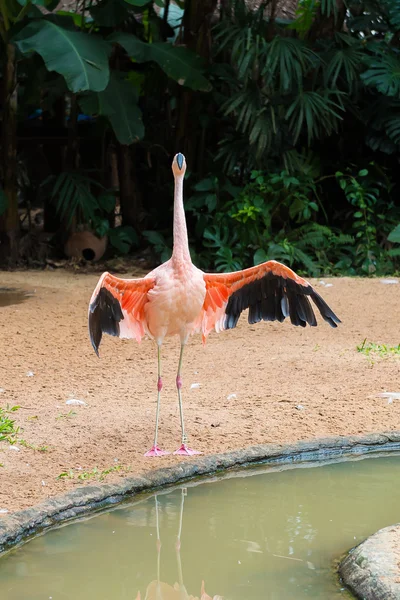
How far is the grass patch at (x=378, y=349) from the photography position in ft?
20.8

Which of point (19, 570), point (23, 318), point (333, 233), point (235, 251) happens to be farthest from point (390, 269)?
point (19, 570)

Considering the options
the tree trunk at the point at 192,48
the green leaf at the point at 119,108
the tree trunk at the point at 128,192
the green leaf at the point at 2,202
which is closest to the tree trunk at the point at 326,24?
the tree trunk at the point at 192,48

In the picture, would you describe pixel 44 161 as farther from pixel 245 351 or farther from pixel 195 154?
pixel 245 351

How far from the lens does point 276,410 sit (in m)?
5.27

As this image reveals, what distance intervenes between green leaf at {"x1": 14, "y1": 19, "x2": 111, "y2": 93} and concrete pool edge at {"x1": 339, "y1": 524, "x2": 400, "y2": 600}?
5.81 metres

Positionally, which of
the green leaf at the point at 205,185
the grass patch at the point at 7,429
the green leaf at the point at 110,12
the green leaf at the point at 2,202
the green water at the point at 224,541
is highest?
the green leaf at the point at 110,12

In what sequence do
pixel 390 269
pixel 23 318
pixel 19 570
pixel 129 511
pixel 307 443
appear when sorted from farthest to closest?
1. pixel 390 269
2. pixel 23 318
3. pixel 307 443
4. pixel 129 511
5. pixel 19 570

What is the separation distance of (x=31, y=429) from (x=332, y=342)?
9.49 ft

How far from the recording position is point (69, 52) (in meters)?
8.40

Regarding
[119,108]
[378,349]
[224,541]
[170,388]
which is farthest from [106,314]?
[119,108]

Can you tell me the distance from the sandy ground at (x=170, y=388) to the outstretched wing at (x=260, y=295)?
26.8 inches

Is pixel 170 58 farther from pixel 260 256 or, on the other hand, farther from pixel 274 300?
pixel 274 300

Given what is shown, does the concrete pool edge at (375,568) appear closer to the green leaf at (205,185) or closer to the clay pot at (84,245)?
the green leaf at (205,185)

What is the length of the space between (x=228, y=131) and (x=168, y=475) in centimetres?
700
